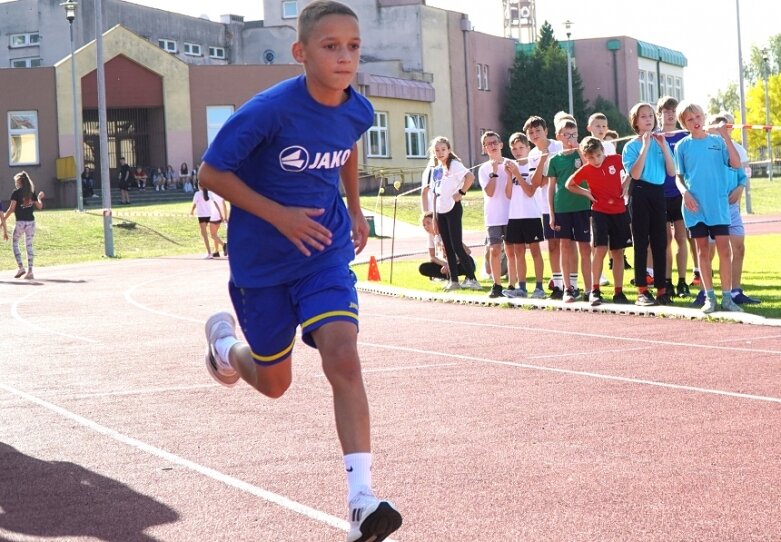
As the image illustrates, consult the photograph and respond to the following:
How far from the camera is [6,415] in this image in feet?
29.5

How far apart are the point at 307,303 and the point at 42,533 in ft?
5.07

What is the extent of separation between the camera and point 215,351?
22.1 ft

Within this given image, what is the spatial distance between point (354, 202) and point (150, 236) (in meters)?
36.6

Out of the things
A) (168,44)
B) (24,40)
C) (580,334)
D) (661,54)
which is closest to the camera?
(580,334)

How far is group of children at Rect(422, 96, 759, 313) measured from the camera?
13.3 metres

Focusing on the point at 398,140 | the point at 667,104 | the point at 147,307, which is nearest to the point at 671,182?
the point at 667,104

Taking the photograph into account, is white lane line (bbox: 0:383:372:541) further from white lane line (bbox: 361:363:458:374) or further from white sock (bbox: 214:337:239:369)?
white lane line (bbox: 361:363:458:374)

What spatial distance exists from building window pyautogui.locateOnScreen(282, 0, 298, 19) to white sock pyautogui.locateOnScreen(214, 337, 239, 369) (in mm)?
75711

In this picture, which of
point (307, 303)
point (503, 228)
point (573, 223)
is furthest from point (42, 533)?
point (503, 228)

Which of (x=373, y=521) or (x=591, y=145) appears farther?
(x=591, y=145)

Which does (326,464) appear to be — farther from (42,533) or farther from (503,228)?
(503,228)

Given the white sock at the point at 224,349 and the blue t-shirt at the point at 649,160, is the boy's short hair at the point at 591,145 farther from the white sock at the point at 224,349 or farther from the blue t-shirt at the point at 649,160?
the white sock at the point at 224,349

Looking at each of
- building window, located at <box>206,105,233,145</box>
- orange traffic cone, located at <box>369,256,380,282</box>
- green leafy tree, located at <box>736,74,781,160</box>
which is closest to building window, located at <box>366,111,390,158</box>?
building window, located at <box>206,105,233,145</box>

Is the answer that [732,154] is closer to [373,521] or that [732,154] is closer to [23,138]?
[373,521]
